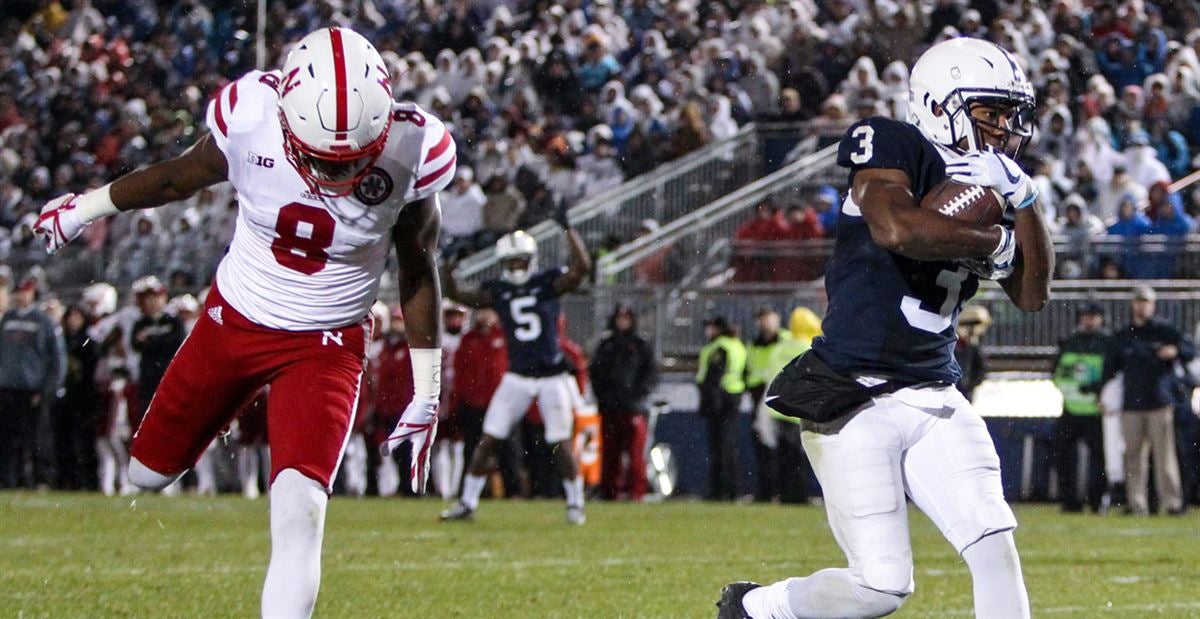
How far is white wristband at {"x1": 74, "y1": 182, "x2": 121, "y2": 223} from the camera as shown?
5199 millimetres

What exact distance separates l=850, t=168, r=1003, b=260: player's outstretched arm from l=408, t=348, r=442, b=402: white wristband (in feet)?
4.49

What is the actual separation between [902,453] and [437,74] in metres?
15.5

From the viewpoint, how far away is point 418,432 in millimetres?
5082

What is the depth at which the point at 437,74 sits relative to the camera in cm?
1948

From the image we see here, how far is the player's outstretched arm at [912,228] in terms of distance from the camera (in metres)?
4.19

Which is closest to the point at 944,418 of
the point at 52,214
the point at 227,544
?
the point at 52,214

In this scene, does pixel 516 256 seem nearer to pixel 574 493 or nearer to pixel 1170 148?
pixel 574 493

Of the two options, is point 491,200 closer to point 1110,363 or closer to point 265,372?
point 1110,363

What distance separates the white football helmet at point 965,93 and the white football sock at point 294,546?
170cm

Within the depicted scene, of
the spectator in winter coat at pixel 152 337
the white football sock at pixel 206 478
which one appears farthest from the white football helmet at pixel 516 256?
the white football sock at pixel 206 478

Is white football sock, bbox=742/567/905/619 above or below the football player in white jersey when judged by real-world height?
below

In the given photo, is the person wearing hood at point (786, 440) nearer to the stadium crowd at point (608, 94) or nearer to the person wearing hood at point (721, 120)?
the stadium crowd at point (608, 94)

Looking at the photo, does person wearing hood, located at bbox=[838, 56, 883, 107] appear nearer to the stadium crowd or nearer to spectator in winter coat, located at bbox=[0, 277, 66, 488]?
the stadium crowd

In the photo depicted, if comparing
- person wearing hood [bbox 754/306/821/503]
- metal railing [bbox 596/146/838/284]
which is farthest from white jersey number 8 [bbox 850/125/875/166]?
metal railing [bbox 596/146/838/284]
